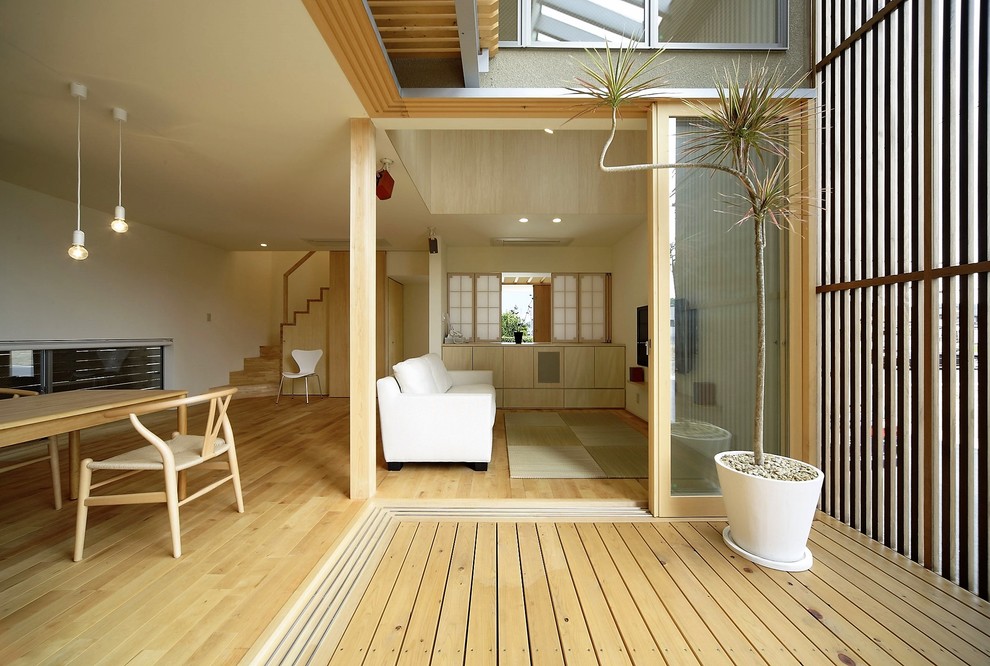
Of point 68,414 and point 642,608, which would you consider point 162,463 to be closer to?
point 68,414

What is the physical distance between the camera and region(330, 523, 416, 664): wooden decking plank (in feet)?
4.74

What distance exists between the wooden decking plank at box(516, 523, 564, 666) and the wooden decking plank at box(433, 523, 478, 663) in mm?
242

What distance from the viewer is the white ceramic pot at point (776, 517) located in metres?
1.90

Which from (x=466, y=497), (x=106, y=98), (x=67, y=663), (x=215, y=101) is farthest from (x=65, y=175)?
(x=466, y=497)

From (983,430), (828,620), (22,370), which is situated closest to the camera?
(828,620)

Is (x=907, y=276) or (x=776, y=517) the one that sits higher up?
(x=907, y=276)

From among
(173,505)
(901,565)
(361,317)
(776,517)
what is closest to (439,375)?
(361,317)

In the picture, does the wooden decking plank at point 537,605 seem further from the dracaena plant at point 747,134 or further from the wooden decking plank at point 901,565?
the wooden decking plank at point 901,565

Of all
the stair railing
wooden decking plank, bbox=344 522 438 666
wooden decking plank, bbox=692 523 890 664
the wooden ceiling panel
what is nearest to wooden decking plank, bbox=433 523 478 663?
wooden decking plank, bbox=344 522 438 666

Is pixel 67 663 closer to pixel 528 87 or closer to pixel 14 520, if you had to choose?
pixel 14 520

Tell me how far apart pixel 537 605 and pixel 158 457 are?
76.6 inches

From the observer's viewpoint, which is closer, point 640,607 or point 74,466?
point 640,607

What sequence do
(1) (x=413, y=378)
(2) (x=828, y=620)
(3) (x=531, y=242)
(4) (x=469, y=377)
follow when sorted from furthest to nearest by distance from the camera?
1. (3) (x=531, y=242)
2. (4) (x=469, y=377)
3. (1) (x=413, y=378)
4. (2) (x=828, y=620)

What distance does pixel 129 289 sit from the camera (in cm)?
502
